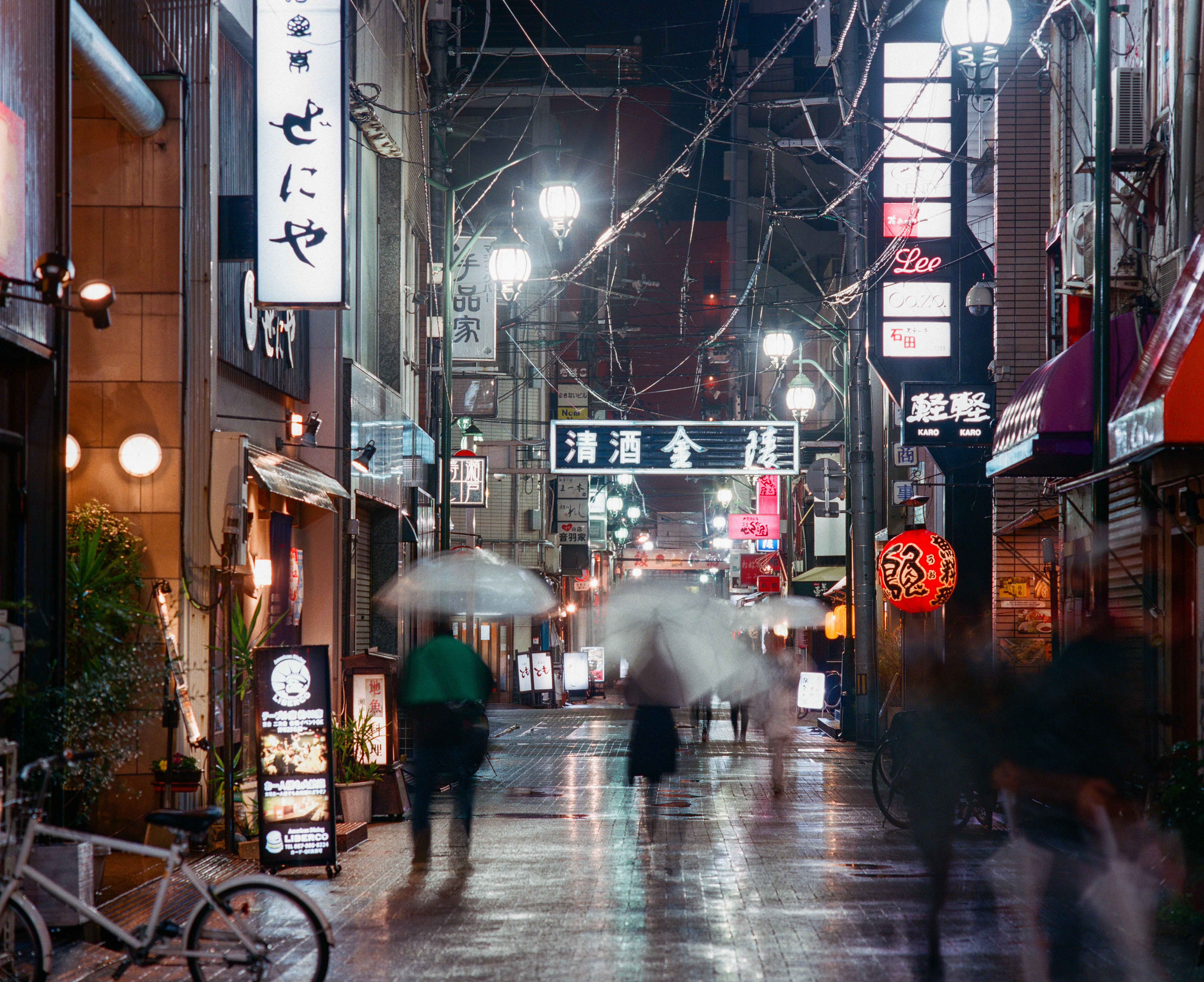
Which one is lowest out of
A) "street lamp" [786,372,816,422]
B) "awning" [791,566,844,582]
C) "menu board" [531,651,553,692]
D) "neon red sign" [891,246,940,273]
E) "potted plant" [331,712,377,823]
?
"menu board" [531,651,553,692]

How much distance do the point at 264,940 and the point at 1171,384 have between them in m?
7.43

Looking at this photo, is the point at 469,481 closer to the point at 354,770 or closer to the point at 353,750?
the point at 353,750

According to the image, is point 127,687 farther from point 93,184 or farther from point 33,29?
point 93,184

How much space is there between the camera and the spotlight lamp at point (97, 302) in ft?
29.1

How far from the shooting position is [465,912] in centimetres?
959

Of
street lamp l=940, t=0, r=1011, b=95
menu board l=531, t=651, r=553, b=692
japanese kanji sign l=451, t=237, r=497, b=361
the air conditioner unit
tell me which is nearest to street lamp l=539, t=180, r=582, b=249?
japanese kanji sign l=451, t=237, r=497, b=361

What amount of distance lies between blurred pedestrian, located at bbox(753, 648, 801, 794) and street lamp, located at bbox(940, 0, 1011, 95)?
915 cm

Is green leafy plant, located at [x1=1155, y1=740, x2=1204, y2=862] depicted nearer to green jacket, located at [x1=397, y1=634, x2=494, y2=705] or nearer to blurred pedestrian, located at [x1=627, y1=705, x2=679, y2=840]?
blurred pedestrian, located at [x1=627, y1=705, x2=679, y2=840]

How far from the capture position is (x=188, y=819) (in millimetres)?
6848

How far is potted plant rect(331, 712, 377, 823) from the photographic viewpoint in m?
13.8

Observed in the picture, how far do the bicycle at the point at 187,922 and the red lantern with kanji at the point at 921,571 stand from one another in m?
15.4

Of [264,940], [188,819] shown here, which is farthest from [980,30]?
[264,940]

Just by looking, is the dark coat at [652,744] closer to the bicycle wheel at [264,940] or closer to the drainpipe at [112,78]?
the bicycle wheel at [264,940]

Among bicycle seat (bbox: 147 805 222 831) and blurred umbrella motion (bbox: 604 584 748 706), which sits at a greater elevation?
blurred umbrella motion (bbox: 604 584 748 706)
